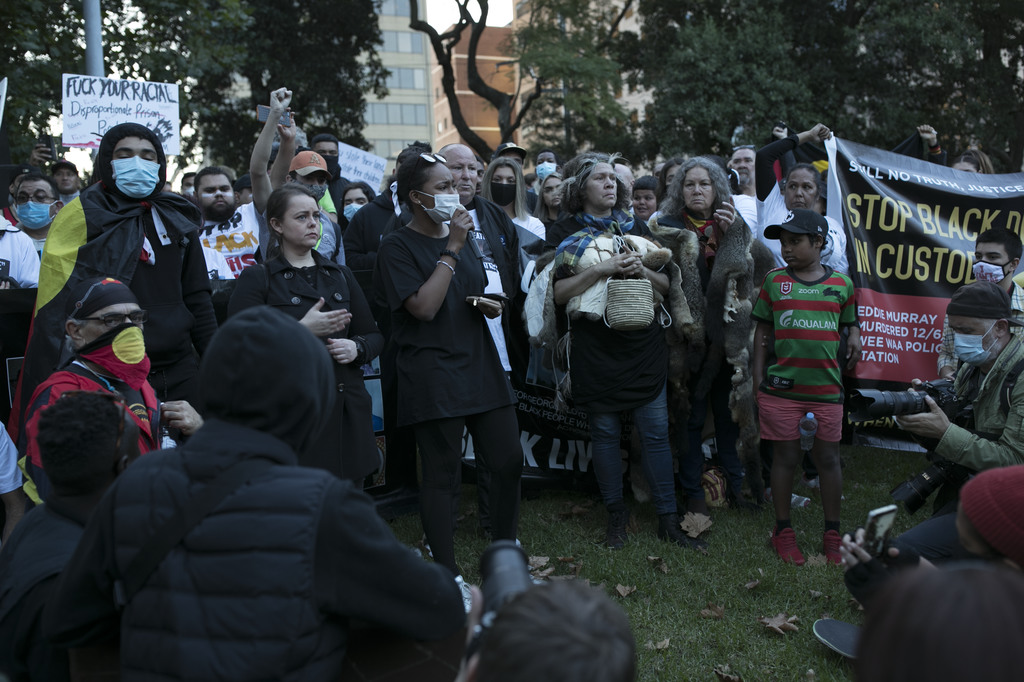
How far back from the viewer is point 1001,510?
7.10ft

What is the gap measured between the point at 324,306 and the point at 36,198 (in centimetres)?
447

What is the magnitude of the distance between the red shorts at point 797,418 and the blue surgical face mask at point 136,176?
365 cm

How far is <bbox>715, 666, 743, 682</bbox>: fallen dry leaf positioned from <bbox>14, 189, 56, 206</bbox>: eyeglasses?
21.6ft

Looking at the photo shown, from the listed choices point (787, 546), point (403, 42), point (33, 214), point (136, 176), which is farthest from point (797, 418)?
point (403, 42)

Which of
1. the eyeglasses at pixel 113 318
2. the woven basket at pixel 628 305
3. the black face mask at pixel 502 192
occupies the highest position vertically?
the black face mask at pixel 502 192

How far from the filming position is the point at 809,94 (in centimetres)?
1941

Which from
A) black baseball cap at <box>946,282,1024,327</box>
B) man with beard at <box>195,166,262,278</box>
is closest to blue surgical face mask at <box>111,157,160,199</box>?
man with beard at <box>195,166,262,278</box>

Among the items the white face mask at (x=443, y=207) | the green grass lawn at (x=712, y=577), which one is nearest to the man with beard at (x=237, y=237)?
the white face mask at (x=443, y=207)

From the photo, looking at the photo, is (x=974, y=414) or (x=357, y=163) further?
(x=357, y=163)

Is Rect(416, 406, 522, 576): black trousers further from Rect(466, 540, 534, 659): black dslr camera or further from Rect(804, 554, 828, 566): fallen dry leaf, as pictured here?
Rect(466, 540, 534, 659): black dslr camera

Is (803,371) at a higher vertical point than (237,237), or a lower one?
lower

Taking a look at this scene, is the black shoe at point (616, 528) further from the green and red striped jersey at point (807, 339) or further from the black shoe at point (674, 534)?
the green and red striped jersey at point (807, 339)

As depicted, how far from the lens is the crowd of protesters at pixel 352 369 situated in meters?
1.90

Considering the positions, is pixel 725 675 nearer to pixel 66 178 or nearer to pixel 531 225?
pixel 531 225
